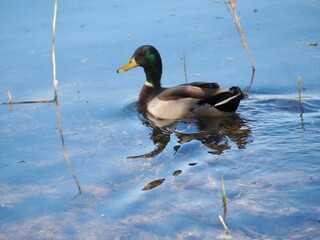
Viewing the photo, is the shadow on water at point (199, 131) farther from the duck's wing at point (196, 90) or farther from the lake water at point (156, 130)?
the duck's wing at point (196, 90)

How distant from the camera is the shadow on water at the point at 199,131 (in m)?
6.77

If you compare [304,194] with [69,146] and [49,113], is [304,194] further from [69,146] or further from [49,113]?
[49,113]

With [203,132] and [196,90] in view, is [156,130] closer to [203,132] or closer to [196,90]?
[203,132]

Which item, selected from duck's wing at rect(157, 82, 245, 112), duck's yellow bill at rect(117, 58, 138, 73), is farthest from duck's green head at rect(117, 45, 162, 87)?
duck's wing at rect(157, 82, 245, 112)

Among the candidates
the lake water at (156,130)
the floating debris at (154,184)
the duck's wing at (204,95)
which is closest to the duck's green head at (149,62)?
the lake water at (156,130)

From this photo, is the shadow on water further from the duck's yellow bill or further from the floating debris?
the floating debris

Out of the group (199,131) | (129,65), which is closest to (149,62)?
(129,65)

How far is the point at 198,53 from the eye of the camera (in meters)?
9.34

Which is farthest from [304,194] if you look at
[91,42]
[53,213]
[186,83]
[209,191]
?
[91,42]

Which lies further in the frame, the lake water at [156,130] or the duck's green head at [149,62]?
the duck's green head at [149,62]

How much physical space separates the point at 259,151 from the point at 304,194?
3.83 feet

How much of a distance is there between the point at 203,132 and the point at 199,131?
74mm

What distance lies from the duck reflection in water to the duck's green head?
629mm

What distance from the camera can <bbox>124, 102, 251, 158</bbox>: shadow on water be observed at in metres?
6.77
